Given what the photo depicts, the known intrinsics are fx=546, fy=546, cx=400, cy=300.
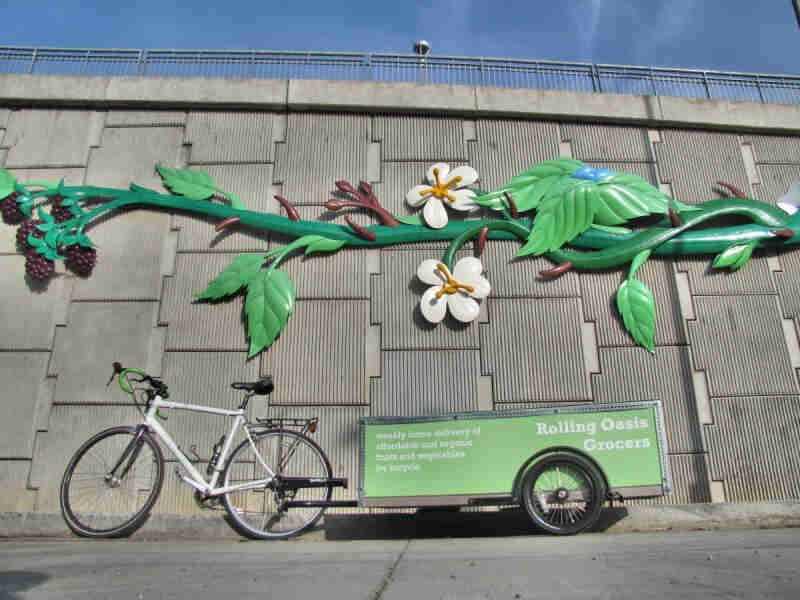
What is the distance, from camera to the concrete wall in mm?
7164

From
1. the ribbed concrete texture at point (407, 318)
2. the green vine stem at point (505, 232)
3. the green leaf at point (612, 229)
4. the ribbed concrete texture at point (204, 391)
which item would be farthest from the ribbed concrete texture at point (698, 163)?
the ribbed concrete texture at point (204, 391)

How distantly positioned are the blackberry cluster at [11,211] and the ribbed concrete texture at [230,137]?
2.52 meters

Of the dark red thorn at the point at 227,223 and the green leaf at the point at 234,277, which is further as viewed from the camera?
the dark red thorn at the point at 227,223

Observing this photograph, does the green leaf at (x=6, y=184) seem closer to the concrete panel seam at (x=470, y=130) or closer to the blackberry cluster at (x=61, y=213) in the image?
the blackberry cluster at (x=61, y=213)

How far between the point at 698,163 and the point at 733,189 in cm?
65

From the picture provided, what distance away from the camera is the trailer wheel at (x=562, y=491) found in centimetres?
497

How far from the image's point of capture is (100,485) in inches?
233

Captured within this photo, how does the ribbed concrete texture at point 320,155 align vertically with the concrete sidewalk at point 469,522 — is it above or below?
above

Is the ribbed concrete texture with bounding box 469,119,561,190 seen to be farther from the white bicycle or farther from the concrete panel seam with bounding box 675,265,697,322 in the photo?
the white bicycle

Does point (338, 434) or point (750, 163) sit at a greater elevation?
point (750, 163)

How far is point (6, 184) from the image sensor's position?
7961mm

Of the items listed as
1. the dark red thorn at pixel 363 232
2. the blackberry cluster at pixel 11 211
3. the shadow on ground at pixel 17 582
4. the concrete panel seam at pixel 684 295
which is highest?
the blackberry cluster at pixel 11 211

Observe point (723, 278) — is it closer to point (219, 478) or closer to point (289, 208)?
point (289, 208)

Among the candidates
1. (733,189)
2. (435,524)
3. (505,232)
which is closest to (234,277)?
(505,232)
